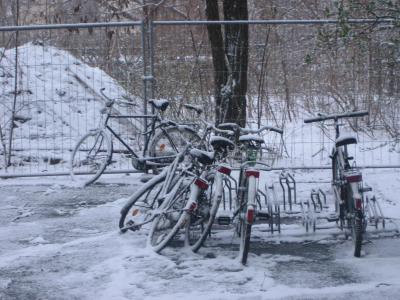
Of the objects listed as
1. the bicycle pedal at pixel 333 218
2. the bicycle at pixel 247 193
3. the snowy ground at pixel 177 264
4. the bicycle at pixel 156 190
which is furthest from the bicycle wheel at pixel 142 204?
the bicycle pedal at pixel 333 218

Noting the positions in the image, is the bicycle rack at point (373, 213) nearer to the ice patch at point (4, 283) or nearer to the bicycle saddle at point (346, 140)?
the bicycle saddle at point (346, 140)

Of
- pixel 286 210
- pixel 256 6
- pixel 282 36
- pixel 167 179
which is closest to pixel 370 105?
pixel 282 36

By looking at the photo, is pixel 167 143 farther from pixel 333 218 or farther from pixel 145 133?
pixel 333 218

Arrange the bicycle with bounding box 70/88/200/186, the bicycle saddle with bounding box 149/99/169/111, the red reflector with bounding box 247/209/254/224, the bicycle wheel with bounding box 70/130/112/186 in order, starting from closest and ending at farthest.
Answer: the red reflector with bounding box 247/209/254/224 → the bicycle saddle with bounding box 149/99/169/111 → the bicycle with bounding box 70/88/200/186 → the bicycle wheel with bounding box 70/130/112/186

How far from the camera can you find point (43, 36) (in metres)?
11.0

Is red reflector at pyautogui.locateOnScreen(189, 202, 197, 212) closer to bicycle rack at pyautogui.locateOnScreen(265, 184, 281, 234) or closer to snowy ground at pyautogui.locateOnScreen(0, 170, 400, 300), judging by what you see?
snowy ground at pyautogui.locateOnScreen(0, 170, 400, 300)

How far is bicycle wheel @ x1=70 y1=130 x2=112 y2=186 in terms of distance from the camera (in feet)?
32.0

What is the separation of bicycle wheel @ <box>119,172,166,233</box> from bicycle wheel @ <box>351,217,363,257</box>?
1.75 metres

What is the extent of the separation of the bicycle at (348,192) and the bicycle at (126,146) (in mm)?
2669

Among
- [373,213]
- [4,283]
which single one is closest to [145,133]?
[373,213]

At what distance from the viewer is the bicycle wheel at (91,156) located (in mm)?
9766

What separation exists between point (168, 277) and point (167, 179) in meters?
1.21

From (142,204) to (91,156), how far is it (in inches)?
111

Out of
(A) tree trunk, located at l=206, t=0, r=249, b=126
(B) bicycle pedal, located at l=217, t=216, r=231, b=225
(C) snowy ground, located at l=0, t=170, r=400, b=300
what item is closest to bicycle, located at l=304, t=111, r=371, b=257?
(C) snowy ground, located at l=0, t=170, r=400, b=300
